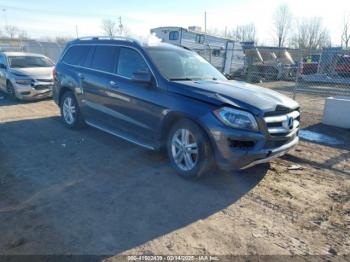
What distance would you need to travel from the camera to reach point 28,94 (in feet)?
32.2

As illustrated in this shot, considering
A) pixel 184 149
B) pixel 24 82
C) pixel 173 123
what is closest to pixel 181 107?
pixel 173 123

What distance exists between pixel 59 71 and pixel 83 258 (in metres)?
5.32

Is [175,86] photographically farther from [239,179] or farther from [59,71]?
[59,71]

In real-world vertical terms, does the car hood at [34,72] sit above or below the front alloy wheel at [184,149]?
above

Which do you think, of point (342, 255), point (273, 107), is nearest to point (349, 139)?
point (273, 107)

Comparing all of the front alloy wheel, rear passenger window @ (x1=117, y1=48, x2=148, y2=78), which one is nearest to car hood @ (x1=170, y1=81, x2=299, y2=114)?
the front alloy wheel

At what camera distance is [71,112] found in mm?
6766

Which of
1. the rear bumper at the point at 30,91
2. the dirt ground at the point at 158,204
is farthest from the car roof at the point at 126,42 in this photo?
the rear bumper at the point at 30,91

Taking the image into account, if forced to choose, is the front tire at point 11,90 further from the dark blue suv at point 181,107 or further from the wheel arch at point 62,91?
the dark blue suv at point 181,107

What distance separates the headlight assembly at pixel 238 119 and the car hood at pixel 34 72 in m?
8.01

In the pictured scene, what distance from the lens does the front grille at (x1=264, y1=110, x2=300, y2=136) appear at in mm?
3939

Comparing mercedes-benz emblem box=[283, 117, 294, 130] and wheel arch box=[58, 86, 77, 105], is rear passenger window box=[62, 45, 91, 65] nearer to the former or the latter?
wheel arch box=[58, 86, 77, 105]

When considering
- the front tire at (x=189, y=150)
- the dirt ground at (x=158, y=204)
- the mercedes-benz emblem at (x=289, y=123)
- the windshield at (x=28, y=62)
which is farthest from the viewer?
the windshield at (x=28, y=62)

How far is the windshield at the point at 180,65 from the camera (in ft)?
15.8
